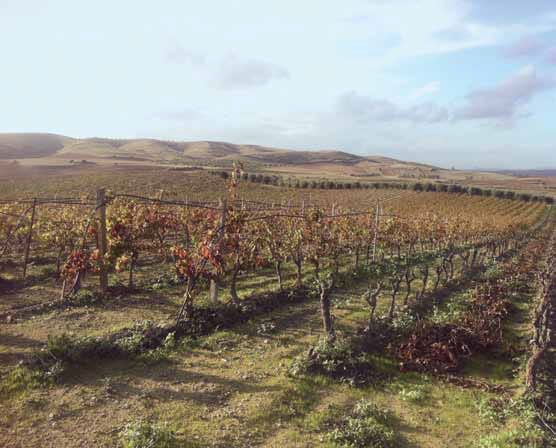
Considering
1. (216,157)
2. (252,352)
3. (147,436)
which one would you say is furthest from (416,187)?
(216,157)

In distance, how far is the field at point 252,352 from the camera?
5508 mm

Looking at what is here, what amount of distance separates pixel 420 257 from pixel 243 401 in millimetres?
15659

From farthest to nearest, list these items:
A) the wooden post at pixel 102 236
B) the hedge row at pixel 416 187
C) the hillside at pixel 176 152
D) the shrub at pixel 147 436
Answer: the hillside at pixel 176 152
the hedge row at pixel 416 187
the wooden post at pixel 102 236
the shrub at pixel 147 436

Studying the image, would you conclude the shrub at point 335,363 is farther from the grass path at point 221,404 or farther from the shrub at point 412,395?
the shrub at point 412,395

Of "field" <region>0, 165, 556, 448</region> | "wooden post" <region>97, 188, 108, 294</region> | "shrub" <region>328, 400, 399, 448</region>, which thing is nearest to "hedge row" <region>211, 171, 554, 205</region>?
"field" <region>0, 165, 556, 448</region>

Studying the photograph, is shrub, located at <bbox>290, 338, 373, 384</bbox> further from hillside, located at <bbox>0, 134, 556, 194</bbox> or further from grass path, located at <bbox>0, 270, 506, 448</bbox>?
hillside, located at <bbox>0, 134, 556, 194</bbox>

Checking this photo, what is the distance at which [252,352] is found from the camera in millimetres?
7934

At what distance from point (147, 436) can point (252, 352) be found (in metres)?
3.15

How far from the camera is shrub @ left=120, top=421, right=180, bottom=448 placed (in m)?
4.87

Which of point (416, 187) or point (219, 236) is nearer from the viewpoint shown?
point (219, 236)

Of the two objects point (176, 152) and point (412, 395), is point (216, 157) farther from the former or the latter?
point (412, 395)

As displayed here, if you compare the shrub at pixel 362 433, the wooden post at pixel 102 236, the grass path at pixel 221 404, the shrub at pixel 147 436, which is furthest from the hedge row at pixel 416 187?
the shrub at pixel 147 436

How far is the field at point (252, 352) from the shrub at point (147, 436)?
1.0 inches

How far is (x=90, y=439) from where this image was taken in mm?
5105
